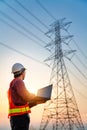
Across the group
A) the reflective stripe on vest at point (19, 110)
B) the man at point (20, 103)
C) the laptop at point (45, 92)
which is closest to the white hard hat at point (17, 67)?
the man at point (20, 103)

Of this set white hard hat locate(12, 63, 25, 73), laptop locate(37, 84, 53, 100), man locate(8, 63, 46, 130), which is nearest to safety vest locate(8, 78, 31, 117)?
man locate(8, 63, 46, 130)

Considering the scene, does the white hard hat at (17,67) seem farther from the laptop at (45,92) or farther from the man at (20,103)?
the laptop at (45,92)

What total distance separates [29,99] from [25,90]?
0.20 m

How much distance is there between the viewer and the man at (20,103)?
620 cm

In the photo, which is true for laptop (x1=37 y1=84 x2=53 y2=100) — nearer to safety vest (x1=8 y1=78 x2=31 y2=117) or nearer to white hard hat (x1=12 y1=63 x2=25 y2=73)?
safety vest (x1=8 y1=78 x2=31 y2=117)

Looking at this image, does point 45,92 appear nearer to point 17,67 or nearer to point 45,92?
point 45,92

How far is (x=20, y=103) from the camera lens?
6.34m

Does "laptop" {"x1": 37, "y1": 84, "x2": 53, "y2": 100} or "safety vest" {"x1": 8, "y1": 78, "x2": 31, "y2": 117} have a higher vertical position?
"laptop" {"x1": 37, "y1": 84, "x2": 53, "y2": 100}

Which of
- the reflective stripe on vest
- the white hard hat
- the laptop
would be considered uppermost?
the white hard hat

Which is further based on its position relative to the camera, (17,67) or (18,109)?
(17,67)

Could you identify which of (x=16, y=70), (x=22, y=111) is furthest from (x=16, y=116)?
(x=16, y=70)

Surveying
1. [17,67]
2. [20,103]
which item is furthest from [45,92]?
[17,67]

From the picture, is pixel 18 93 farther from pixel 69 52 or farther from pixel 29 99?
pixel 69 52

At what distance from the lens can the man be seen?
6195mm
